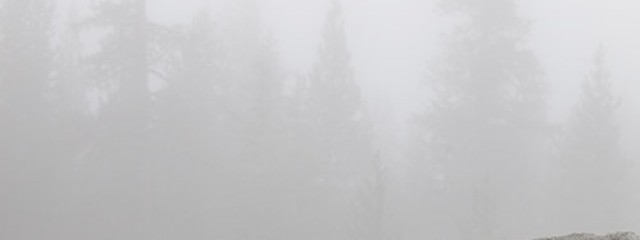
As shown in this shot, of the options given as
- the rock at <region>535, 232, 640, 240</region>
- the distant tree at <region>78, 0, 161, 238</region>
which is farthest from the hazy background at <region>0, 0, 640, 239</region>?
the rock at <region>535, 232, 640, 240</region>

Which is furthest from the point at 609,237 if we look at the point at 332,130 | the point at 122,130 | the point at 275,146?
the point at 332,130

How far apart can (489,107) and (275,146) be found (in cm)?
794

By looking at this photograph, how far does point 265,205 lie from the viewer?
28.5m

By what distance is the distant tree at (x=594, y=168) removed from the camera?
3033 cm

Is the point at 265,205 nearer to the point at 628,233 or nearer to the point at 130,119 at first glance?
the point at 130,119

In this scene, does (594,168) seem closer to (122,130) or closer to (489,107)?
(489,107)

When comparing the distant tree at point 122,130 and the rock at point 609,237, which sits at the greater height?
the distant tree at point 122,130

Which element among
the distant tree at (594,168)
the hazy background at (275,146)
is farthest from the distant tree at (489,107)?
the distant tree at (594,168)

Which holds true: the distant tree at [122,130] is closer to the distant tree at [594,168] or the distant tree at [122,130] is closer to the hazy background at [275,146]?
the hazy background at [275,146]

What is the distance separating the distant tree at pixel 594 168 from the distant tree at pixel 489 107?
1613 mm

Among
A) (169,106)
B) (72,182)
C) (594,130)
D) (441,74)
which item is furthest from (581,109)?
(72,182)

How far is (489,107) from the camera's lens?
31750 mm

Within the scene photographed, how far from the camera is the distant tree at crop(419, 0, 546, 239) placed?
31.4 meters

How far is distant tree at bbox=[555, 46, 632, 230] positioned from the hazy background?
7 centimetres
